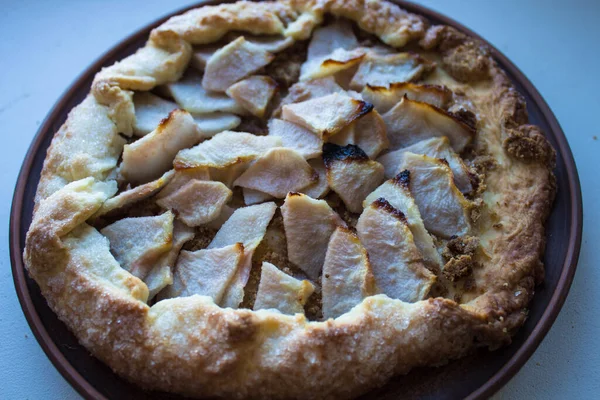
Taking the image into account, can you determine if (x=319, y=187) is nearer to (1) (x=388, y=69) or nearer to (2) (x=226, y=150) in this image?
(2) (x=226, y=150)

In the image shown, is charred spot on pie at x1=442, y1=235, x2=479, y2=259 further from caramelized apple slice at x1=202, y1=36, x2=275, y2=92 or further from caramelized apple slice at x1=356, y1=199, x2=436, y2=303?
caramelized apple slice at x1=202, y1=36, x2=275, y2=92

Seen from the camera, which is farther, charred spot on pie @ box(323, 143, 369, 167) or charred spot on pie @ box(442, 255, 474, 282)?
charred spot on pie @ box(323, 143, 369, 167)

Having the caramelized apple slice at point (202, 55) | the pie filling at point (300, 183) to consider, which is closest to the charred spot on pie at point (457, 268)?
the pie filling at point (300, 183)

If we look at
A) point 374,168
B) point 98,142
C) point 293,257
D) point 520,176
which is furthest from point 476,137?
point 98,142

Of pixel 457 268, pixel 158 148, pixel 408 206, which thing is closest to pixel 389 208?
pixel 408 206

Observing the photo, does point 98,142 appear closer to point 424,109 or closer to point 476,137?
point 424,109

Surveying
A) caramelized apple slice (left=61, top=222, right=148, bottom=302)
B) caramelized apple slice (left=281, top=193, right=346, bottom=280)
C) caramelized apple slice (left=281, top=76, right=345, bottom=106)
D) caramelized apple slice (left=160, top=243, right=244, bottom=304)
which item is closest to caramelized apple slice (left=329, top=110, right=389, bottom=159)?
caramelized apple slice (left=281, top=76, right=345, bottom=106)

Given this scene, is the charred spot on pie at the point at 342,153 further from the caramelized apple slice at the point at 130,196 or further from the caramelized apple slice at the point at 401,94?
the caramelized apple slice at the point at 130,196
